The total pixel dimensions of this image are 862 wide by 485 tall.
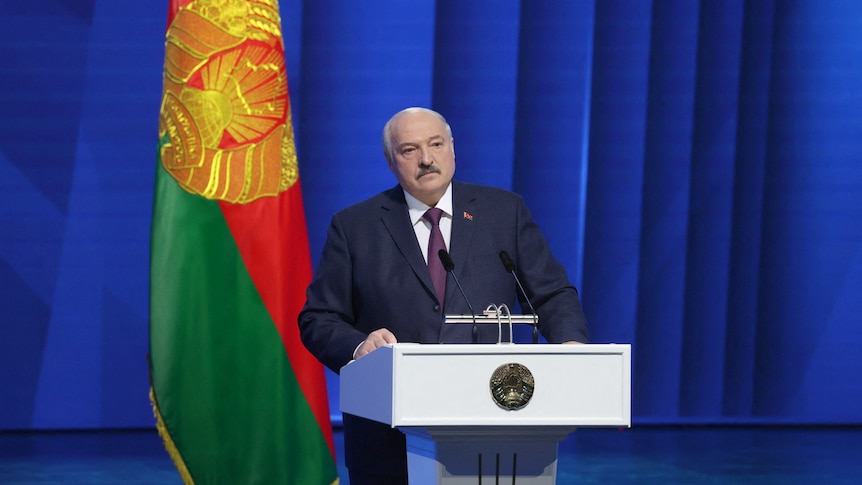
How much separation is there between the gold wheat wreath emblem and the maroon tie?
1.74 metres

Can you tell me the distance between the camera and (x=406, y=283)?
1.88m

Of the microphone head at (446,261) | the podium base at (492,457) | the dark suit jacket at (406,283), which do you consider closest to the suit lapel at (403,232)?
the dark suit jacket at (406,283)

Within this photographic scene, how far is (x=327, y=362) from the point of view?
1.87 m

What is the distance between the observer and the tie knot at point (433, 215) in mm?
1941

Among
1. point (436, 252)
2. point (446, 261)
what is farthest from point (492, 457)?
point (436, 252)

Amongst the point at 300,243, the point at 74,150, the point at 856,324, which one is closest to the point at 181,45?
the point at 300,243

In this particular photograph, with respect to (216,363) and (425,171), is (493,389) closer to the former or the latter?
(425,171)

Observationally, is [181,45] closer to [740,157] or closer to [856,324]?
[740,157]

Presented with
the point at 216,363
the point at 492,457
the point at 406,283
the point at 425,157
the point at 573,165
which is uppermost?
the point at 573,165

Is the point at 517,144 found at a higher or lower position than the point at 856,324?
higher

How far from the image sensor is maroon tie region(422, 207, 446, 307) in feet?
6.20

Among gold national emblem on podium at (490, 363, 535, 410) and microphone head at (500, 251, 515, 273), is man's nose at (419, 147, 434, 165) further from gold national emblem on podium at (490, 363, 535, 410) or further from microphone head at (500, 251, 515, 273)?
gold national emblem on podium at (490, 363, 535, 410)

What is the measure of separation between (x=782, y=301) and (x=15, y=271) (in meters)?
4.24

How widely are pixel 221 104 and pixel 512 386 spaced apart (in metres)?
2.32
